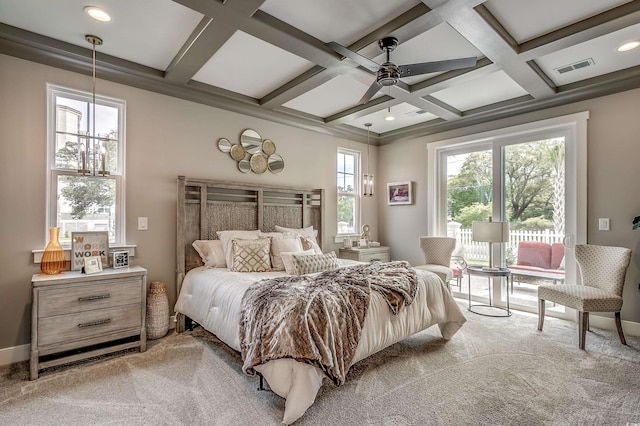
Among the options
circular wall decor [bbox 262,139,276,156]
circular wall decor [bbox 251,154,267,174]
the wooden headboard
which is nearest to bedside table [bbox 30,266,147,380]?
the wooden headboard

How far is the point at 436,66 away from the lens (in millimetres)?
2559

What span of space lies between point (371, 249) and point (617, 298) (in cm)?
288

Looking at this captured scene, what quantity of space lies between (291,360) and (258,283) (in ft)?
2.72

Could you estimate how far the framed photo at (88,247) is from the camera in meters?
2.91

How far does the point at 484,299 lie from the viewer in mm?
4641

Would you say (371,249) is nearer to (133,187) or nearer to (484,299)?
(484,299)

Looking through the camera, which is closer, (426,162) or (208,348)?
(208,348)

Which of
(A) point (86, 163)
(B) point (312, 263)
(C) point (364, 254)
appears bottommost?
(C) point (364, 254)

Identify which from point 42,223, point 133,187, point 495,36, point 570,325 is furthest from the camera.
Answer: point 570,325

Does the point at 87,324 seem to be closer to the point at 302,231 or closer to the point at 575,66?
the point at 302,231

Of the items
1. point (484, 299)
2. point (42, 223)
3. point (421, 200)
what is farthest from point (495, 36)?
point (42, 223)

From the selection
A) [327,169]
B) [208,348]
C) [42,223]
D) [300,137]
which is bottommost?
[208,348]

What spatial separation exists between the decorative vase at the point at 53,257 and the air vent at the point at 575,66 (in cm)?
507

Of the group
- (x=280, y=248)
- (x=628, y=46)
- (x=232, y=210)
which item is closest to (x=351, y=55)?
(x=280, y=248)
